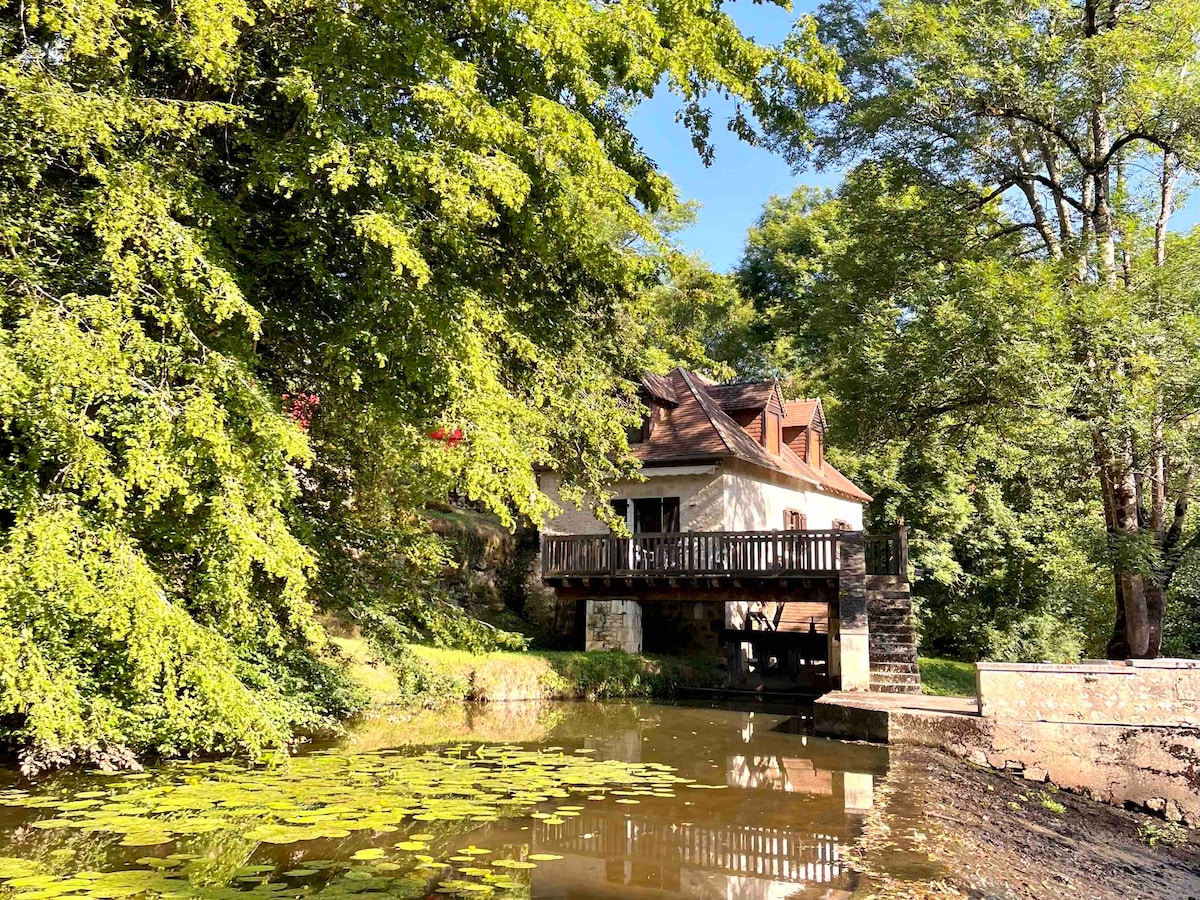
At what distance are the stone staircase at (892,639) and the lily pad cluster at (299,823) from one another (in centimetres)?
748

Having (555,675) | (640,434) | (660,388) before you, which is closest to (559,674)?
(555,675)

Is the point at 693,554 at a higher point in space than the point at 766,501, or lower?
lower

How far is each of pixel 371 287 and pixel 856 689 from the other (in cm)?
1156

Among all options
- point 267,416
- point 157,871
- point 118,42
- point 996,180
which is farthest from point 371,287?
point 996,180

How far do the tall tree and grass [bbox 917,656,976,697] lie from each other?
3836mm

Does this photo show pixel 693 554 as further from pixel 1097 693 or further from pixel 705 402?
pixel 1097 693

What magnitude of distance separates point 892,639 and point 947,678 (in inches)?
203

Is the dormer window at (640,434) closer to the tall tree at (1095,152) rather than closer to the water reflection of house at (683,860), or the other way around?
the tall tree at (1095,152)

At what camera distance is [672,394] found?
79.9 ft

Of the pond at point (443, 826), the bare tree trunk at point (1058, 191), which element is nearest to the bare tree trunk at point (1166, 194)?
the bare tree trunk at point (1058, 191)

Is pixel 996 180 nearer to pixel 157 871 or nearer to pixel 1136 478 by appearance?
pixel 1136 478

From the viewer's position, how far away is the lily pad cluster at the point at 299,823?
5512mm

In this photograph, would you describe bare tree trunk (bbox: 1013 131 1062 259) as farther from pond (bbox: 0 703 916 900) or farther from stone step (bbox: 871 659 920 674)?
pond (bbox: 0 703 916 900)

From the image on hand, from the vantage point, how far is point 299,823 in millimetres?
6781
